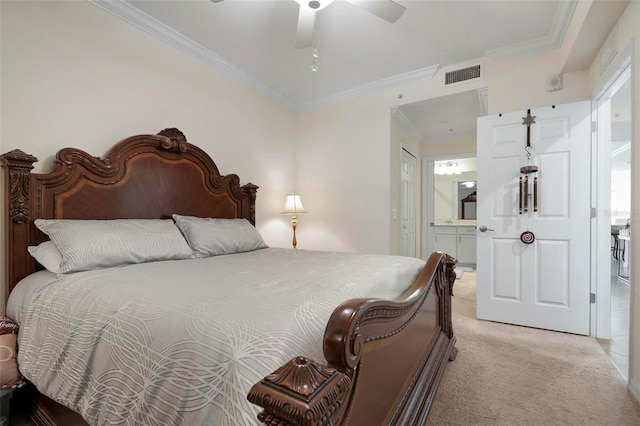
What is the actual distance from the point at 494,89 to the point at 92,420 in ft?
12.1

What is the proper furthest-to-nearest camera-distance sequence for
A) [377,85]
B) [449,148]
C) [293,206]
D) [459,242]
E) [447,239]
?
[447,239], [459,242], [449,148], [293,206], [377,85]

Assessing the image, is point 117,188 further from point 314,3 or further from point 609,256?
point 609,256

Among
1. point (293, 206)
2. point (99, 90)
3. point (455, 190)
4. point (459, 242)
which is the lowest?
point (459, 242)

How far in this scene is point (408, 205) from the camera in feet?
15.3

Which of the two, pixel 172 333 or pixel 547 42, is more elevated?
pixel 547 42

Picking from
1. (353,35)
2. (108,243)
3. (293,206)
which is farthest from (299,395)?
(293,206)

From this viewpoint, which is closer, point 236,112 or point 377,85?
point 236,112

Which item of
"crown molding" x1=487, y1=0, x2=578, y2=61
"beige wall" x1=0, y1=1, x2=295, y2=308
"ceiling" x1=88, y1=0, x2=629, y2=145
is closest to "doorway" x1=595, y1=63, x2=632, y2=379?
"ceiling" x1=88, y1=0, x2=629, y2=145

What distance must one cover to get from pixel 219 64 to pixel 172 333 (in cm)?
296

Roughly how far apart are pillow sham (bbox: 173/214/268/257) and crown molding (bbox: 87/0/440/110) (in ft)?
5.17

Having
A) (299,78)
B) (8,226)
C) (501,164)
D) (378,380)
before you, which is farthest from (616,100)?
(8,226)

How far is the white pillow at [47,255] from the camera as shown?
1.58 m

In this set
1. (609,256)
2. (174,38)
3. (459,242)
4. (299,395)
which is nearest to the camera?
(299,395)

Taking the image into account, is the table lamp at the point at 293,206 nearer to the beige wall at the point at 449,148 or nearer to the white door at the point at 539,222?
the white door at the point at 539,222
